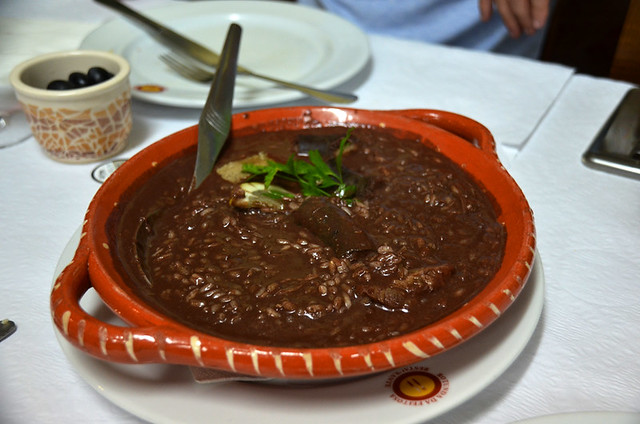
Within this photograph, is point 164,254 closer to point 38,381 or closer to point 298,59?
point 38,381

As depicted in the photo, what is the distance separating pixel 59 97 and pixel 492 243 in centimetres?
128

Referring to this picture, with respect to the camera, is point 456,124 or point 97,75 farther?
point 97,75

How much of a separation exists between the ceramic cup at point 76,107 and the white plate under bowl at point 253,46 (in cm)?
19

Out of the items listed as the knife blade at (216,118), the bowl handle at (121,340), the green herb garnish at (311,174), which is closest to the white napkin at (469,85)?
the knife blade at (216,118)

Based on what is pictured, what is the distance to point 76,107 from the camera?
1817mm

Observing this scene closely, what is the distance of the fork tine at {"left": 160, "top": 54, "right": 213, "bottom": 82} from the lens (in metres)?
2.30

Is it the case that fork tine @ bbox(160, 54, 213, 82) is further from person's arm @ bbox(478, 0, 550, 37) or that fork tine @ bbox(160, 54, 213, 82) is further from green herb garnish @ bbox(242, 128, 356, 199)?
→ person's arm @ bbox(478, 0, 550, 37)

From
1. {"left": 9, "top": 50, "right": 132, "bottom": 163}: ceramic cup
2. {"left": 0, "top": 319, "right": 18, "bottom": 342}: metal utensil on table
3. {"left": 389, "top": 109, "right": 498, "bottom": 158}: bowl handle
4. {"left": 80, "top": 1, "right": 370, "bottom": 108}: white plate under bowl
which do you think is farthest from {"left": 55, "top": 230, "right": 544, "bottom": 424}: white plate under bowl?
{"left": 80, "top": 1, "right": 370, "bottom": 108}: white plate under bowl

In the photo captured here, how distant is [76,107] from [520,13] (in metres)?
1.99

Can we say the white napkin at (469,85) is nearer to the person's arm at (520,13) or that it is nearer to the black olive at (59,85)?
the person's arm at (520,13)

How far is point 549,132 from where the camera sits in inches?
83.4

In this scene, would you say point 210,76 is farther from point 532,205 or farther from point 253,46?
point 532,205

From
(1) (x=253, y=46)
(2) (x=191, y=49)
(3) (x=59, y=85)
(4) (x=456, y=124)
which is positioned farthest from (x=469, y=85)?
(3) (x=59, y=85)

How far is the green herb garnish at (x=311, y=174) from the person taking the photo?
1502 mm
